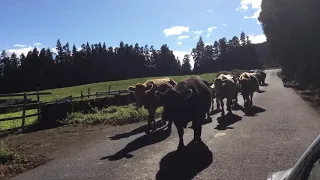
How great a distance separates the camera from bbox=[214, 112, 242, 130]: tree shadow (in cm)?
1249

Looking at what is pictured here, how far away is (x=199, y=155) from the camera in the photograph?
8.67 meters

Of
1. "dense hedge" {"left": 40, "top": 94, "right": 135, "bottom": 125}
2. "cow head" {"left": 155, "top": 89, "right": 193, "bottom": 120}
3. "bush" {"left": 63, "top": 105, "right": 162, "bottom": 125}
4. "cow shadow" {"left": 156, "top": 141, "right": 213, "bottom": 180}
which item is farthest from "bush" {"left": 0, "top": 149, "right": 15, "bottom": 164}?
"dense hedge" {"left": 40, "top": 94, "right": 135, "bottom": 125}

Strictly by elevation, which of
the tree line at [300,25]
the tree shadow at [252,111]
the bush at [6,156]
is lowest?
the bush at [6,156]

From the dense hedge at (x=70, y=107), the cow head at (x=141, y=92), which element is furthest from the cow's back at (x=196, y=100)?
the dense hedge at (x=70, y=107)

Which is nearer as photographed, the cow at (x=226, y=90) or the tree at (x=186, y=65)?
the cow at (x=226, y=90)

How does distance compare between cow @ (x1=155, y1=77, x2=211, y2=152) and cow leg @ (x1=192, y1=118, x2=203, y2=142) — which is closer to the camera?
cow @ (x1=155, y1=77, x2=211, y2=152)

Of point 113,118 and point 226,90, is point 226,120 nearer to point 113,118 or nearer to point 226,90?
point 226,90

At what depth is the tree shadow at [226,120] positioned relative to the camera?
1249cm

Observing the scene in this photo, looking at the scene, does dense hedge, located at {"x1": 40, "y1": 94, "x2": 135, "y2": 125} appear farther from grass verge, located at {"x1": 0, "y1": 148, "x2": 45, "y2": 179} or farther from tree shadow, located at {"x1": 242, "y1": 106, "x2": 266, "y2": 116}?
tree shadow, located at {"x1": 242, "y1": 106, "x2": 266, "y2": 116}

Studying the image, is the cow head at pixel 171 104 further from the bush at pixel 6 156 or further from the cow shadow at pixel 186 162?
the bush at pixel 6 156

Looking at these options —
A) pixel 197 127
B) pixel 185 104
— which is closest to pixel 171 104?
pixel 185 104

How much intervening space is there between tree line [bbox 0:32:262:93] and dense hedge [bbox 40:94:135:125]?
6910 cm

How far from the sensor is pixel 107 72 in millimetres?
117375

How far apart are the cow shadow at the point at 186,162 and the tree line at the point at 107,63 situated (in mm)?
83714
